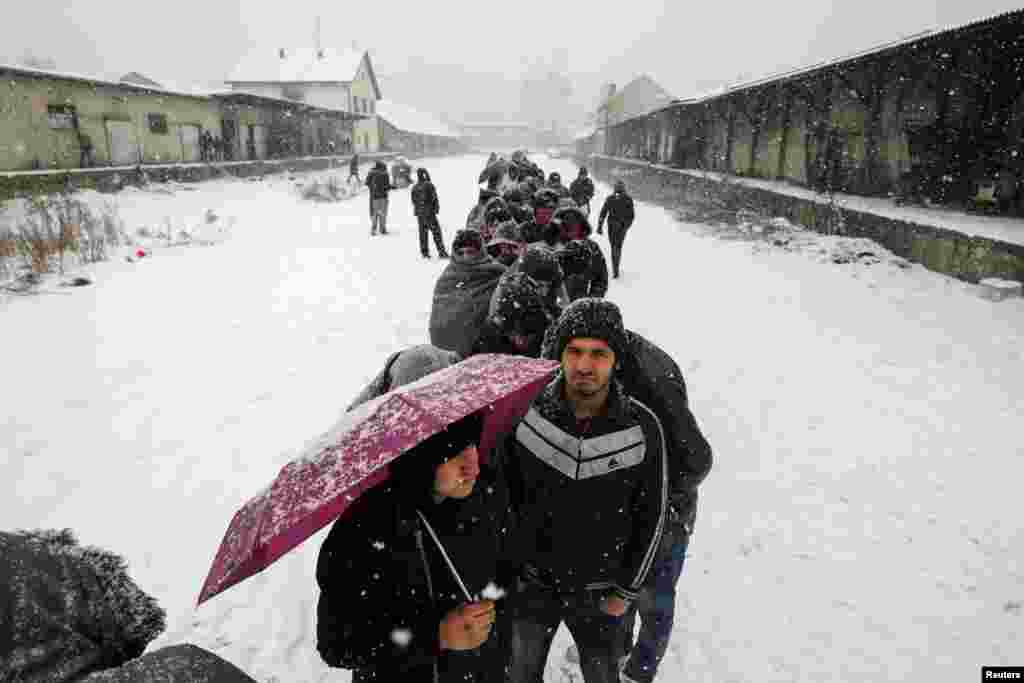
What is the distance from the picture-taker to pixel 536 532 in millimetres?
2078

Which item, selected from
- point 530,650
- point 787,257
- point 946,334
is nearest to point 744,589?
point 530,650

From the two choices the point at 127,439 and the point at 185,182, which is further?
the point at 185,182

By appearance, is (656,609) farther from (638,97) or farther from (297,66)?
(638,97)

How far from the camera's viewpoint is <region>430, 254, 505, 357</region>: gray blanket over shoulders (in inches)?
139

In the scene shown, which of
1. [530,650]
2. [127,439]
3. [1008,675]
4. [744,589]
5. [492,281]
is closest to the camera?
[530,650]

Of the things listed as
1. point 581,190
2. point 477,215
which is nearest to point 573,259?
point 477,215

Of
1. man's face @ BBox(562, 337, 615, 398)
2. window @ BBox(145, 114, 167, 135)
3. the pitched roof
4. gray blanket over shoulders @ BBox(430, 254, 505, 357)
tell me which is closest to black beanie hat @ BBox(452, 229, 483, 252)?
gray blanket over shoulders @ BBox(430, 254, 505, 357)

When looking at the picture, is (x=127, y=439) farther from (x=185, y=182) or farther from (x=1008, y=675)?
(x=185, y=182)

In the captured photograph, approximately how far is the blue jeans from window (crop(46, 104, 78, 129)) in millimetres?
23253

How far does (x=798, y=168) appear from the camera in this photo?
1744cm

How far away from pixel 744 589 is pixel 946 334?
609cm

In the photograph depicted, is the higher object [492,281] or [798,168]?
[798,168]

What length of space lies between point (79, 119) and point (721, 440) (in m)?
23.3

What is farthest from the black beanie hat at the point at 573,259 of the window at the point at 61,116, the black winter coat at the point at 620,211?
the window at the point at 61,116
